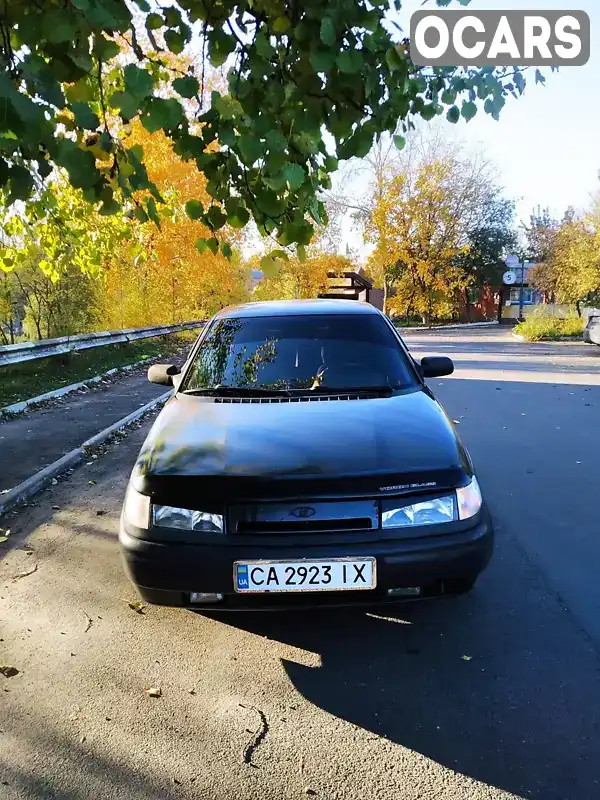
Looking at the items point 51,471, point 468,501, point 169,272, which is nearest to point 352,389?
point 468,501

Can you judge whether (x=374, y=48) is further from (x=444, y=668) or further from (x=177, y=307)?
(x=177, y=307)

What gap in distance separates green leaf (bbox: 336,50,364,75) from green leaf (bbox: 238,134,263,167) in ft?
1.50

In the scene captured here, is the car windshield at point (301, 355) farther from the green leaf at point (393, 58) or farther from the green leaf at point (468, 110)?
the green leaf at point (393, 58)

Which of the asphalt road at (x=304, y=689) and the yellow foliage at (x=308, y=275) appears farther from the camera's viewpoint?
the yellow foliage at (x=308, y=275)

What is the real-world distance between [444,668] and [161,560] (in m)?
1.39

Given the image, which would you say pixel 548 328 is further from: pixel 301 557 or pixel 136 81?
pixel 136 81

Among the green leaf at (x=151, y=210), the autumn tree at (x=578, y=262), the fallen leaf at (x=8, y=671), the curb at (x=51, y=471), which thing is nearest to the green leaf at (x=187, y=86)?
the green leaf at (x=151, y=210)

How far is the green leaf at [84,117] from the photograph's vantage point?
2150 mm

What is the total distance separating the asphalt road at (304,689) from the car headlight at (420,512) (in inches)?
26.7

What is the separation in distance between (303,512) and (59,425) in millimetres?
6308

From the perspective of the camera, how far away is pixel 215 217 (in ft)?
10.7

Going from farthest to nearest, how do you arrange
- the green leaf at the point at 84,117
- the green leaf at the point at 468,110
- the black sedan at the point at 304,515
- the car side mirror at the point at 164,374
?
the car side mirror at the point at 164,374 → the green leaf at the point at 468,110 → the black sedan at the point at 304,515 → the green leaf at the point at 84,117

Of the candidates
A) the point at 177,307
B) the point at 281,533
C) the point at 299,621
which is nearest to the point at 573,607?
the point at 299,621

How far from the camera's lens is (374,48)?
3027 millimetres
